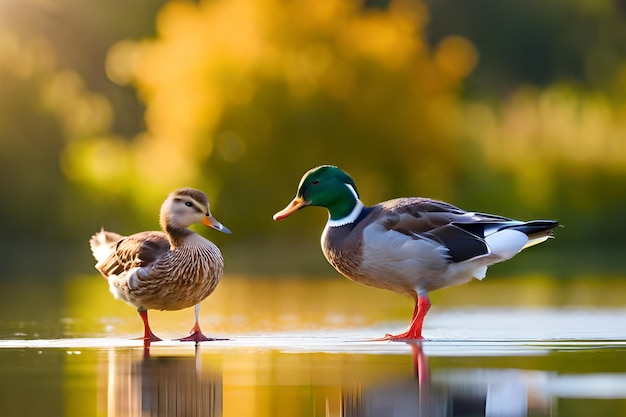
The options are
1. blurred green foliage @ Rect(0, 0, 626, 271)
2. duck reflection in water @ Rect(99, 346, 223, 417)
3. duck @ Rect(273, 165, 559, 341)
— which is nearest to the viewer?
duck reflection in water @ Rect(99, 346, 223, 417)

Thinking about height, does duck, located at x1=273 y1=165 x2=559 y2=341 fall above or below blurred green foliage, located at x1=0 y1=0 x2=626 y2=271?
below

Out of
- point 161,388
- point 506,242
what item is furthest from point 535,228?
point 161,388

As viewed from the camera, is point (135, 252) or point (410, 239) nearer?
point (410, 239)

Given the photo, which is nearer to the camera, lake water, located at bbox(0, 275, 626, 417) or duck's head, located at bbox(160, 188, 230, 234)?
lake water, located at bbox(0, 275, 626, 417)

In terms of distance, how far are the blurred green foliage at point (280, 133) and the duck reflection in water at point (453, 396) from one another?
14612mm

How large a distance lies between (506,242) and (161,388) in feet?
10.4

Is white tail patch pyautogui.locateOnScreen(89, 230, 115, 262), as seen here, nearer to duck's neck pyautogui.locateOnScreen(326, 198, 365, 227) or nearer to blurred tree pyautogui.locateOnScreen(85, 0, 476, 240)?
duck's neck pyautogui.locateOnScreen(326, 198, 365, 227)

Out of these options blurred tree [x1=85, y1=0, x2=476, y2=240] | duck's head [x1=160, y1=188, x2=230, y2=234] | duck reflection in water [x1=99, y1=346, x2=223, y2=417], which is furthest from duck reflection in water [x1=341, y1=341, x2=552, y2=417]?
blurred tree [x1=85, y1=0, x2=476, y2=240]

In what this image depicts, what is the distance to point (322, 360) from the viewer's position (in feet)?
21.1

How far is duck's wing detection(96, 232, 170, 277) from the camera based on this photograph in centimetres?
818

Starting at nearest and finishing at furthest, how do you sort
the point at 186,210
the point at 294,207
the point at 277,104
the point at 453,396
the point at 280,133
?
the point at 453,396
the point at 186,210
the point at 294,207
the point at 280,133
the point at 277,104

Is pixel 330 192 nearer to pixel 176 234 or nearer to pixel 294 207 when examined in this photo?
pixel 294 207

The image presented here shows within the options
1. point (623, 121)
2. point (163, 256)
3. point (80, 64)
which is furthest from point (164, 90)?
point (163, 256)

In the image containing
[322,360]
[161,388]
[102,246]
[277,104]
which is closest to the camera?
[161,388]
